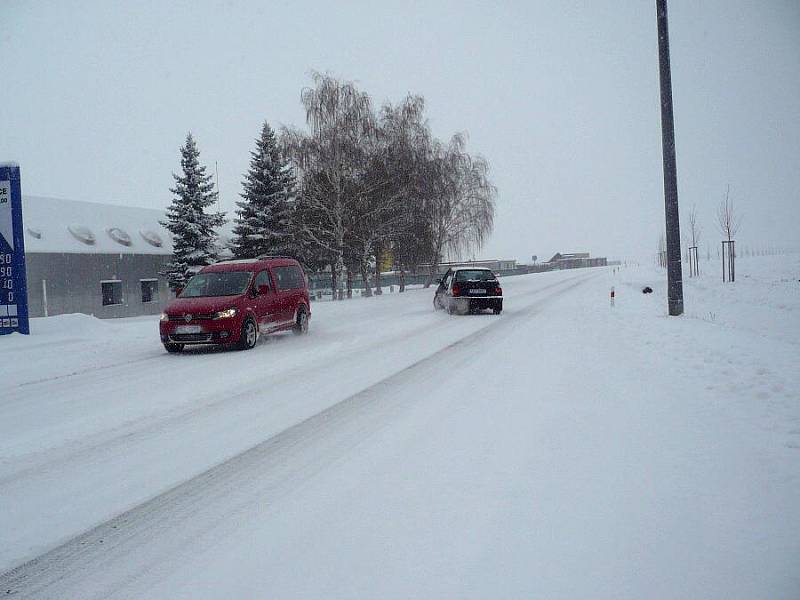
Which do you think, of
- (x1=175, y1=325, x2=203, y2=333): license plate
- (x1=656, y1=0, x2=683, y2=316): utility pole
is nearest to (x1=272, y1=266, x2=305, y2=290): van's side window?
(x1=175, y1=325, x2=203, y2=333): license plate

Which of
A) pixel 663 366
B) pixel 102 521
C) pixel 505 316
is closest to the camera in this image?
pixel 102 521

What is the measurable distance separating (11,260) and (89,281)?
19.2 meters

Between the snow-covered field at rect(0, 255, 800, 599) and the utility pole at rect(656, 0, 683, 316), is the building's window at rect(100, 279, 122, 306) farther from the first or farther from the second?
the utility pole at rect(656, 0, 683, 316)

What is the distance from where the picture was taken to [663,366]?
8.26 meters

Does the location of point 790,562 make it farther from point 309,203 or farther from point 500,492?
point 309,203

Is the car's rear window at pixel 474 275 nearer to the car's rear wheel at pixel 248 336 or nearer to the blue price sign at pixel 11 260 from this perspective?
the car's rear wheel at pixel 248 336

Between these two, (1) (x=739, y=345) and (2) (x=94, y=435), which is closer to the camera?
(2) (x=94, y=435)

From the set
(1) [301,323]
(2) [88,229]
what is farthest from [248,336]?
(2) [88,229]

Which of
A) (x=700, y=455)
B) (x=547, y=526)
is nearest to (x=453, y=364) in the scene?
(x=700, y=455)

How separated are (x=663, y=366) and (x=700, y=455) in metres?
4.18

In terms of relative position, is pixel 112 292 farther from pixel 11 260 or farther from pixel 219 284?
pixel 219 284

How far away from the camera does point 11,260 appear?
14.2m

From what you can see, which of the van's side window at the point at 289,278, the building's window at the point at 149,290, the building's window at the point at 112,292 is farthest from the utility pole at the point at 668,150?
the building's window at the point at 149,290

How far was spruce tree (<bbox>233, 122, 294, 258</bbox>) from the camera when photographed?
1335 inches
